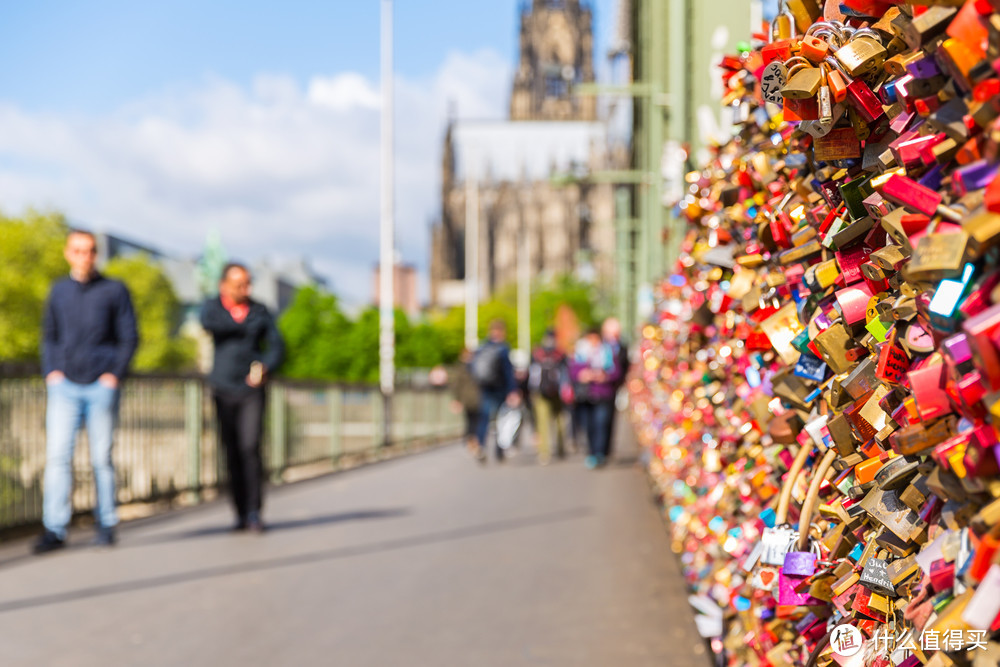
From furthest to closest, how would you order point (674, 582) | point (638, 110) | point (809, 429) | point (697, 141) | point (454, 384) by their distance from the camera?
point (638, 110) → point (454, 384) → point (697, 141) → point (674, 582) → point (809, 429)

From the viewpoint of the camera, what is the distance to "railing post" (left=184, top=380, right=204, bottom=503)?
1101 centimetres

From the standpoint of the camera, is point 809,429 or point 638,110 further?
point 638,110

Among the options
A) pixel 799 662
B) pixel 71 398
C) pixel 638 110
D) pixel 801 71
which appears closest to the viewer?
pixel 801 71

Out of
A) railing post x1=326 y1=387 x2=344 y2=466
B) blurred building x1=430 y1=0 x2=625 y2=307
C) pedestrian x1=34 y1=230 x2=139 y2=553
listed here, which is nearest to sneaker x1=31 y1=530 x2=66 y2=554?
pedestrian x1=34 y1=230 x2=139 y2=553

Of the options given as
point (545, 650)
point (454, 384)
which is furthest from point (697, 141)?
point (545, 650)

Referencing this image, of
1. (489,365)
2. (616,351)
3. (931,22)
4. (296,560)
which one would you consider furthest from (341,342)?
(931,22)

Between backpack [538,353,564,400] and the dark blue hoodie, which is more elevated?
the dark blue hoodie

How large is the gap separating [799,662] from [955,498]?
48.5 inches

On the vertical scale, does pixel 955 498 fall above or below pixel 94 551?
above

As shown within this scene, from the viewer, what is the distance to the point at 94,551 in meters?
7.83

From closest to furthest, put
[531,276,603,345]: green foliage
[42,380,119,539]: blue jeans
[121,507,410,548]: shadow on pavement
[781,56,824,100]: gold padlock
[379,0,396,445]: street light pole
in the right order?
1. [781,56,824,100]: gold padlock
2. [42,380,119,539]: blue jeans
3. [121,507,410,548]: shadow on pavement
4. [379,0,396,445]: street light pole
5. [531,276,603,345]: green foliage

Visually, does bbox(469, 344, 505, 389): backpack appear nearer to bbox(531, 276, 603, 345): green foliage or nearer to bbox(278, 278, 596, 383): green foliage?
bbox(278, 278, 596, 383): green foliage

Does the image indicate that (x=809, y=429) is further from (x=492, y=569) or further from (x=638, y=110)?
(x=638, y=110)

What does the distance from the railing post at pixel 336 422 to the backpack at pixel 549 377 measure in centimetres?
268
